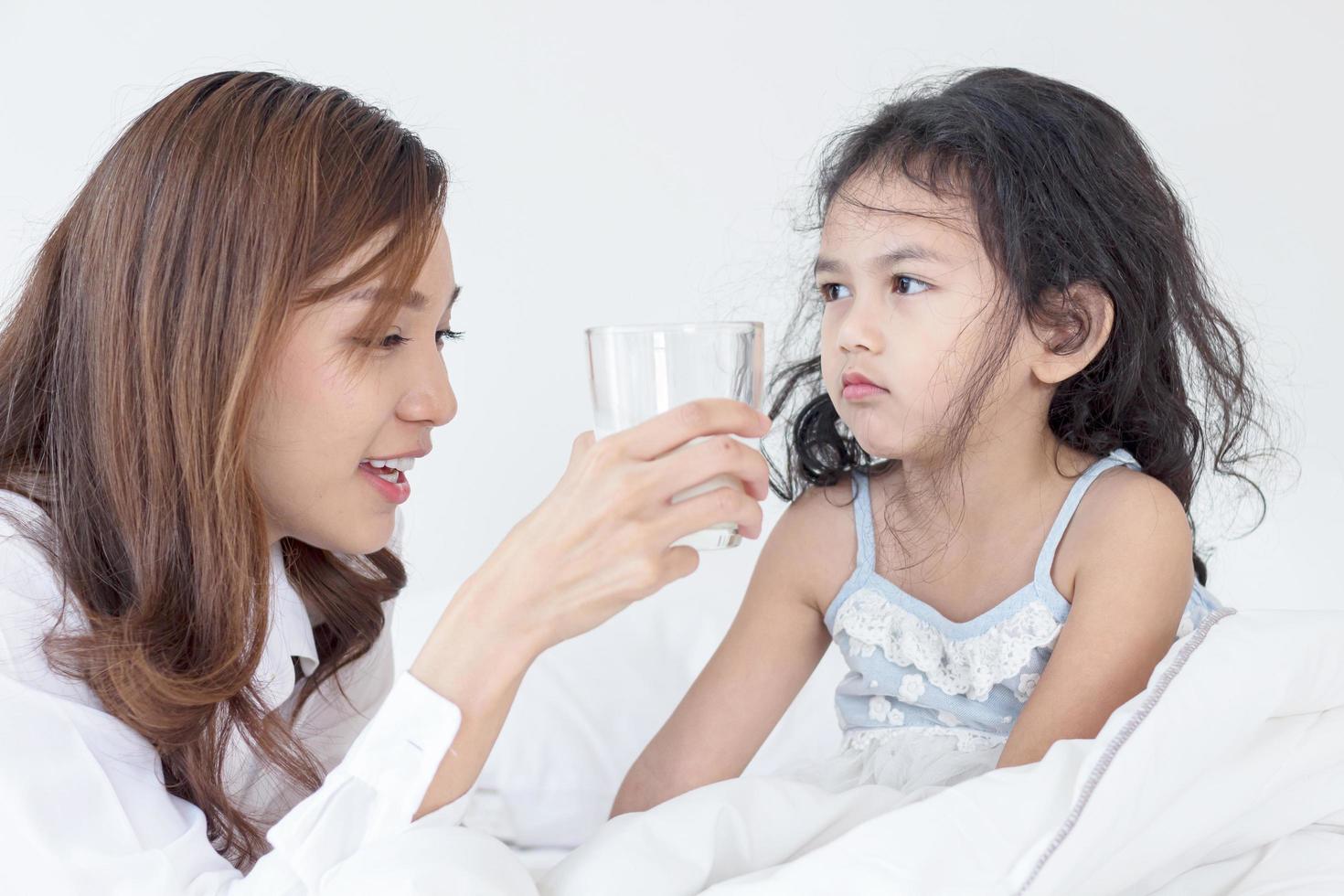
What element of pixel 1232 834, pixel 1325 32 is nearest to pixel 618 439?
pixel 1232 834

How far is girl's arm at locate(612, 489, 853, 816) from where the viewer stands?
5.10 ft

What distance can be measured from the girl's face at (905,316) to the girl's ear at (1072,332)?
10 centimetres

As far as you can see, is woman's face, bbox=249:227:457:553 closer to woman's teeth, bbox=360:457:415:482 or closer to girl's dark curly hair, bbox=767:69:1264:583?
woman's teeth, bbox=360:457:415:482

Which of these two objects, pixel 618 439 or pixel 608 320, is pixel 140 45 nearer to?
pixel 608 320

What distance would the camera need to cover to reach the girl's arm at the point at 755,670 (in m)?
1.56

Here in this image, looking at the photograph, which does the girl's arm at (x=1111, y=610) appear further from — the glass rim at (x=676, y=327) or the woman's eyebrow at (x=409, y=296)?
the woman's eyebrow at (x=409, y=296)

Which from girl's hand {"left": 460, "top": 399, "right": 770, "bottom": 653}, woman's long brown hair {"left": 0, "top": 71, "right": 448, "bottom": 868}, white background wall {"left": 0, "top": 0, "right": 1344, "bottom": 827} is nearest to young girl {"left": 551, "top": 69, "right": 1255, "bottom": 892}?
girl's hand {"left": 460, "top": 399, "right": 770, "bottom": 653}

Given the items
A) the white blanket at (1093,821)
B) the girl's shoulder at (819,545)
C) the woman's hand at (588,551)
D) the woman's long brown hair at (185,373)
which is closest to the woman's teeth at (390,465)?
the woman's long brown hair at (185,373)

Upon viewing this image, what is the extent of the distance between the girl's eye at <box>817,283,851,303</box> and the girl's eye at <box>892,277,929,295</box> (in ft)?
0.20

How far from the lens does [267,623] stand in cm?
131

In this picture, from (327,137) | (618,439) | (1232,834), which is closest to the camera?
(618,439)

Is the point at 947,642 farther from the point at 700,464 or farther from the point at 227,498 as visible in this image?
the point at 227,498

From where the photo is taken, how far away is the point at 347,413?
1242 millimetres

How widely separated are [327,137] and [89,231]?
0.24 metres
